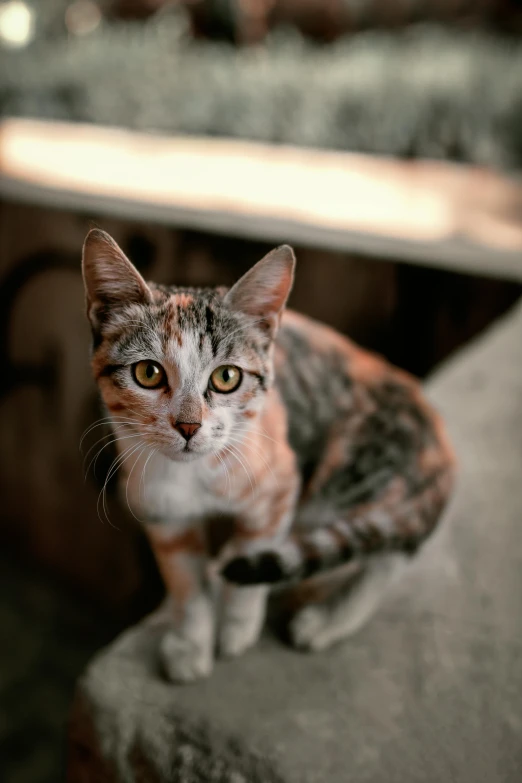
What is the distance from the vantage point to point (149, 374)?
418 mm

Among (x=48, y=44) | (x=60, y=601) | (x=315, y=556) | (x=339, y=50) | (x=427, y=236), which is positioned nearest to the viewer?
(x=315, y=556)

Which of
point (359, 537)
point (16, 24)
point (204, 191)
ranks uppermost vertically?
point (16, 24)

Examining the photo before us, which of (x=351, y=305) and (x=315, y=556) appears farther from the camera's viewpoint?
(x=351, y=305)

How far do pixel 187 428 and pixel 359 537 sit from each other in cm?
22

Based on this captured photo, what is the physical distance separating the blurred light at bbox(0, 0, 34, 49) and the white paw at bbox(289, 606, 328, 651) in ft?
4.63

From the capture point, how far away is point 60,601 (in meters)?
1.68

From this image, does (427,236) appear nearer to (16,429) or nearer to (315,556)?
(315,556)

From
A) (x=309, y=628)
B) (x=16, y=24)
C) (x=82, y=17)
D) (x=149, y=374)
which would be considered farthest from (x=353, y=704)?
(x=82, y=17)

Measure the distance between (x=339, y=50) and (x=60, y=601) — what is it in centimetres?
167

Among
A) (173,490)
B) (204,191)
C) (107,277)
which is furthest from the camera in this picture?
(204,191)

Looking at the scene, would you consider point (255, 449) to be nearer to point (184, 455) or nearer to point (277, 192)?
point (184, 455)

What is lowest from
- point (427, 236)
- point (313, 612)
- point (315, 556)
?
point (313, 612)

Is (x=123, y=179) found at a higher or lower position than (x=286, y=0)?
lower

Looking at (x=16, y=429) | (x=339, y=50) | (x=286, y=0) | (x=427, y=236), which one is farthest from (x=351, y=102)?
(x=16, y=429)
